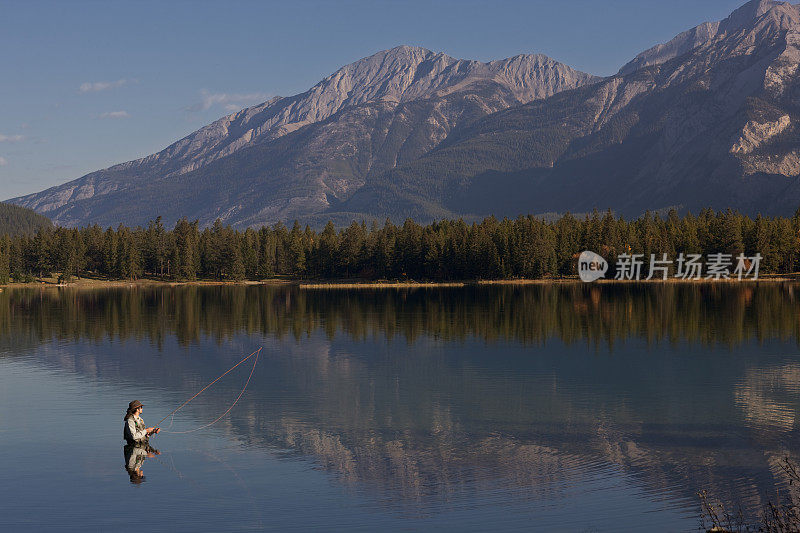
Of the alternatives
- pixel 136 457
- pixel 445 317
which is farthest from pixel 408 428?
pixel 445 317

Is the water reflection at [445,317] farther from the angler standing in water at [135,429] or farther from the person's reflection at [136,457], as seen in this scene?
the person's reflection at [136,457]

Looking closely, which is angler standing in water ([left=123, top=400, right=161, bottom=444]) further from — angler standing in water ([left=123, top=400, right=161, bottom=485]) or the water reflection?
the water reflection

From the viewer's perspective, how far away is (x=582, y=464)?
3186cm

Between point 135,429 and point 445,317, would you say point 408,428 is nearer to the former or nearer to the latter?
point 135,429

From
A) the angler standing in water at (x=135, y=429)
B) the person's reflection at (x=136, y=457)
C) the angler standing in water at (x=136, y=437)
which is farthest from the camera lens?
the angler standing in water at (x=135, y=429)

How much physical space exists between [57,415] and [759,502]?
3472cm

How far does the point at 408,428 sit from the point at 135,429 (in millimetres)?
12744

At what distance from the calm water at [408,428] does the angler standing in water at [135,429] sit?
0.93 m

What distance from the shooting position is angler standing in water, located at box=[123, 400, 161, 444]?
35438mm

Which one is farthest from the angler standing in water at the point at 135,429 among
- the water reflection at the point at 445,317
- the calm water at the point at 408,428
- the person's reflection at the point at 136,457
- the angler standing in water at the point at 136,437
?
the water reflection at the point at 445,317

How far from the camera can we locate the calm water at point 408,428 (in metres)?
27.3

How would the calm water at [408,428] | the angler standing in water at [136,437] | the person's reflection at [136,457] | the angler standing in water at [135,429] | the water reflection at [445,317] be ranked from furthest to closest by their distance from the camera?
the water reflection at [445,317] → the angler standing in water at [135,429] → the angler standing in water at [136,437] → the person's reflection at [136,457] → the calm water at [408,428]

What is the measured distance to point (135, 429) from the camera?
117ft

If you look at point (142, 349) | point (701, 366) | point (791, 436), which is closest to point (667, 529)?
point (791, 436)
